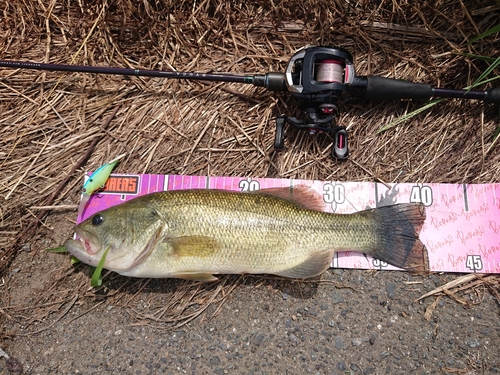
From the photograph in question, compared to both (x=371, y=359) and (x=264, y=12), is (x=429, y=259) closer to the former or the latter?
(x=371, y=359)

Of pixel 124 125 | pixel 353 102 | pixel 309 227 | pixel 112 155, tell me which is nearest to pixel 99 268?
pixel 112 155

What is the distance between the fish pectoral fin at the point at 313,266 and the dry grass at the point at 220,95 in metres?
0.69

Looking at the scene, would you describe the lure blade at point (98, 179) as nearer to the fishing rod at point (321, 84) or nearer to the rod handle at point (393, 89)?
the fishing rod at point (321, 84)

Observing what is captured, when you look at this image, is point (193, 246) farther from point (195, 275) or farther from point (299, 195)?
point (299, 195)

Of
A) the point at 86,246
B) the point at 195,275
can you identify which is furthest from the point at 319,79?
the point at 86,246

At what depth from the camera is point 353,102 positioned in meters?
2.92

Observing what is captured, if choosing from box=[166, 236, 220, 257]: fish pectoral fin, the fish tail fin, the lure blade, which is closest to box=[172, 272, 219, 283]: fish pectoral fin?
box=[166, 236, 220, 257]: fish pectoral fin

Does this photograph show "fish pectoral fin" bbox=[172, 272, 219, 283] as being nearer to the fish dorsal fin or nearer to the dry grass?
the fish dorsal fin

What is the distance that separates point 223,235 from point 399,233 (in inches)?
50.0

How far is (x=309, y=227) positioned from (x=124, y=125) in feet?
5.57

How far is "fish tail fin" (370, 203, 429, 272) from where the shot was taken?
254 centimetres

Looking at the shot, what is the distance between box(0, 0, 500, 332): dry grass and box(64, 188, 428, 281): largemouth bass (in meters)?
0.47

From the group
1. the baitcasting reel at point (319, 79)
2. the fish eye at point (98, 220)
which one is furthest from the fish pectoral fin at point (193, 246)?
the baitcasting reel at point (319, 79)

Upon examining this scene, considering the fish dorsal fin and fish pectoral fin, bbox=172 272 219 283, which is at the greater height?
the fish dorsal fin
